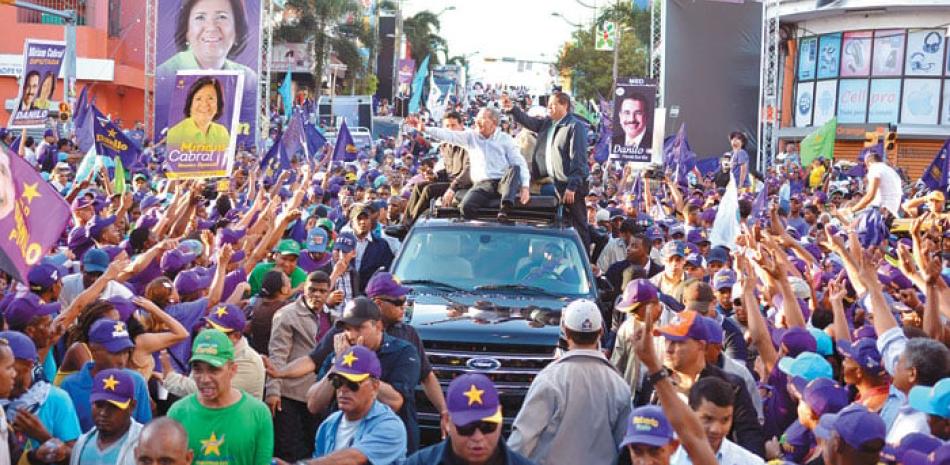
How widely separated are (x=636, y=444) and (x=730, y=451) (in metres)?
0.72

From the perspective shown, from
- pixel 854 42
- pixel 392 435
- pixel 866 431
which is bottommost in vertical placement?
pixel 392 435

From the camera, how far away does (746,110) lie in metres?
33.0

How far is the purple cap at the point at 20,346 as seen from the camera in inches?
244

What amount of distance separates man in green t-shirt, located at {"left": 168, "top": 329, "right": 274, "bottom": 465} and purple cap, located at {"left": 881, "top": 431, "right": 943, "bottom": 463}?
2.69m

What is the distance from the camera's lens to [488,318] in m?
9.95

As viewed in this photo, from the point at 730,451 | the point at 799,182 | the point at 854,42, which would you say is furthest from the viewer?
the point at 854,42

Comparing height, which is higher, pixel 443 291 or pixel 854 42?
pixel 854 42

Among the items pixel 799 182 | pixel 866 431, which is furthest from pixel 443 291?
pixel 799 182

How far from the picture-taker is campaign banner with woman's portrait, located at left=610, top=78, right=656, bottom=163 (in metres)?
24.0

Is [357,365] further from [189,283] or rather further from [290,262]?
[290,262]

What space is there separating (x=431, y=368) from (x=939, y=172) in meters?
13.3

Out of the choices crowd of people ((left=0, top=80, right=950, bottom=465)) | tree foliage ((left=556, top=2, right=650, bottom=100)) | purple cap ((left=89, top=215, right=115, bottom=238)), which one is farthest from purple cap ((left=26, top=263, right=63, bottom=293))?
tree foliage ((left=556, top=2, right=650, bottom=100))

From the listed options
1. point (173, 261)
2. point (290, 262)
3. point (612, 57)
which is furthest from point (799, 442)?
point (612, 57)

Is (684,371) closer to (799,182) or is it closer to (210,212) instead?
(210,212)
